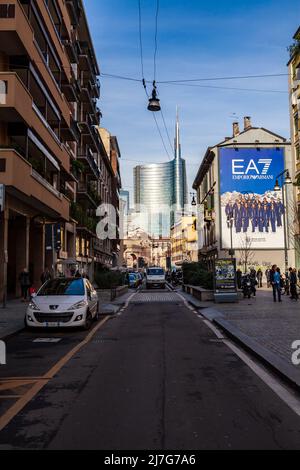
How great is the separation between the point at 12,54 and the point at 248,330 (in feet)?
56.1

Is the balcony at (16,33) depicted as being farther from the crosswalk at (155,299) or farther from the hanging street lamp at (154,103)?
the crosswalk at (155,299)

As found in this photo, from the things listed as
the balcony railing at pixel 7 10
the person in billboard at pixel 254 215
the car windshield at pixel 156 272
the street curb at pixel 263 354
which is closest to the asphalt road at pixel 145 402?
the street curb at pixel 263 354

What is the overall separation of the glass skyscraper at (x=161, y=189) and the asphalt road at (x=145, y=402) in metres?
109

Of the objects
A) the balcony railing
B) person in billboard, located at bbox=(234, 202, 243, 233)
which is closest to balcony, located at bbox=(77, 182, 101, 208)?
person in billboard, located at bbox=(234, 202, 243, 233)

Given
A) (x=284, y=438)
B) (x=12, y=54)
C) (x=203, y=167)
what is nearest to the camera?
(x=284, y=438)

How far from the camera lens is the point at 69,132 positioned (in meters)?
37.1

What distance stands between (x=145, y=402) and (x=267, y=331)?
713cm

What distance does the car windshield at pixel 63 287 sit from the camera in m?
14.8

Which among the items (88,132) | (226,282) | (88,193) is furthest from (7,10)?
(88,193)

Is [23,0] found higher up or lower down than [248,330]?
higher up

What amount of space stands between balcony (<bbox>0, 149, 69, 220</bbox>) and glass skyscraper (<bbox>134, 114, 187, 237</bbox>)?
8842cm

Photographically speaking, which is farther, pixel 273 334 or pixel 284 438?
pixel 273 334
